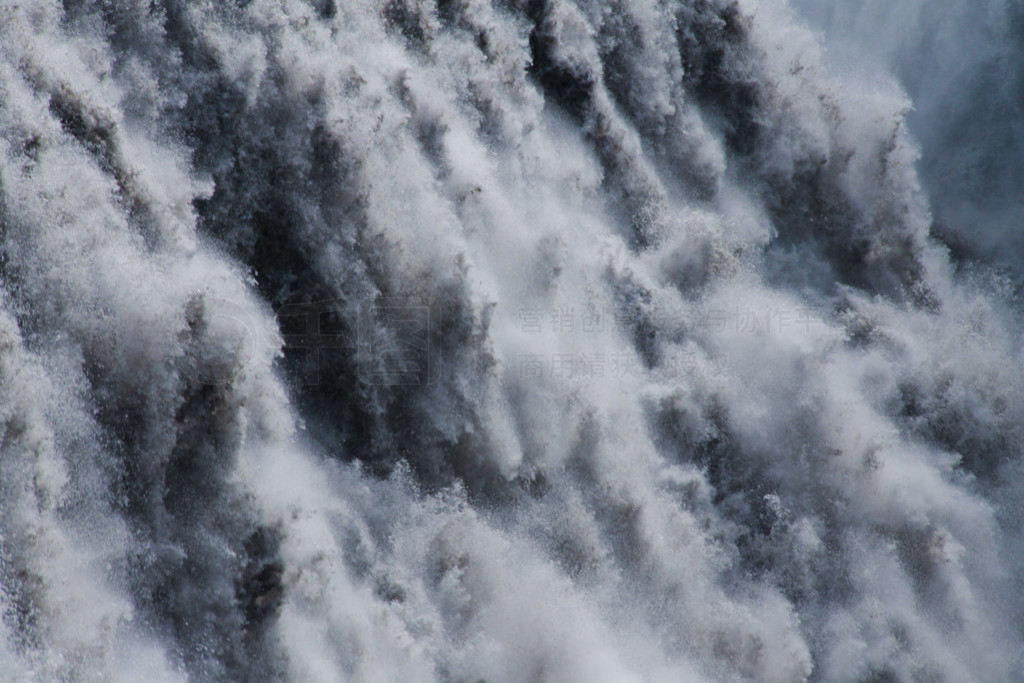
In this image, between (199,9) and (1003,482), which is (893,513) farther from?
(199,9)

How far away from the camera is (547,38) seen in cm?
780

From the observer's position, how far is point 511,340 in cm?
675

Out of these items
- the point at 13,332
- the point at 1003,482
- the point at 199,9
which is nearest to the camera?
the point at 13,332

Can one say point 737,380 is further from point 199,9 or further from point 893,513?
point 199,9

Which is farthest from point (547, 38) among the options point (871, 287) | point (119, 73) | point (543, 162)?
point (871, 287)

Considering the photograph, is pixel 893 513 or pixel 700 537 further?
pixel 893 513

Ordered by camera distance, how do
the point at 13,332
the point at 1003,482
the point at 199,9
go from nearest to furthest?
the point at 13,332, the point at 199,9, the point at 1003,482

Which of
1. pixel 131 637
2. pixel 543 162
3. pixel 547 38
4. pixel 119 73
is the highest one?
pixel 547 38

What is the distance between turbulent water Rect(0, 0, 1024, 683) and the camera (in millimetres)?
4727

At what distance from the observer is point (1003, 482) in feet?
29.0

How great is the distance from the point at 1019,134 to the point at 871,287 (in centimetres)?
314

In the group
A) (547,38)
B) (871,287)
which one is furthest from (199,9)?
(871,287)

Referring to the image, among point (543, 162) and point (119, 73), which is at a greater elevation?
point (543, 162)

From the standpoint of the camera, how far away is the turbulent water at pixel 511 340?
4.73 m
